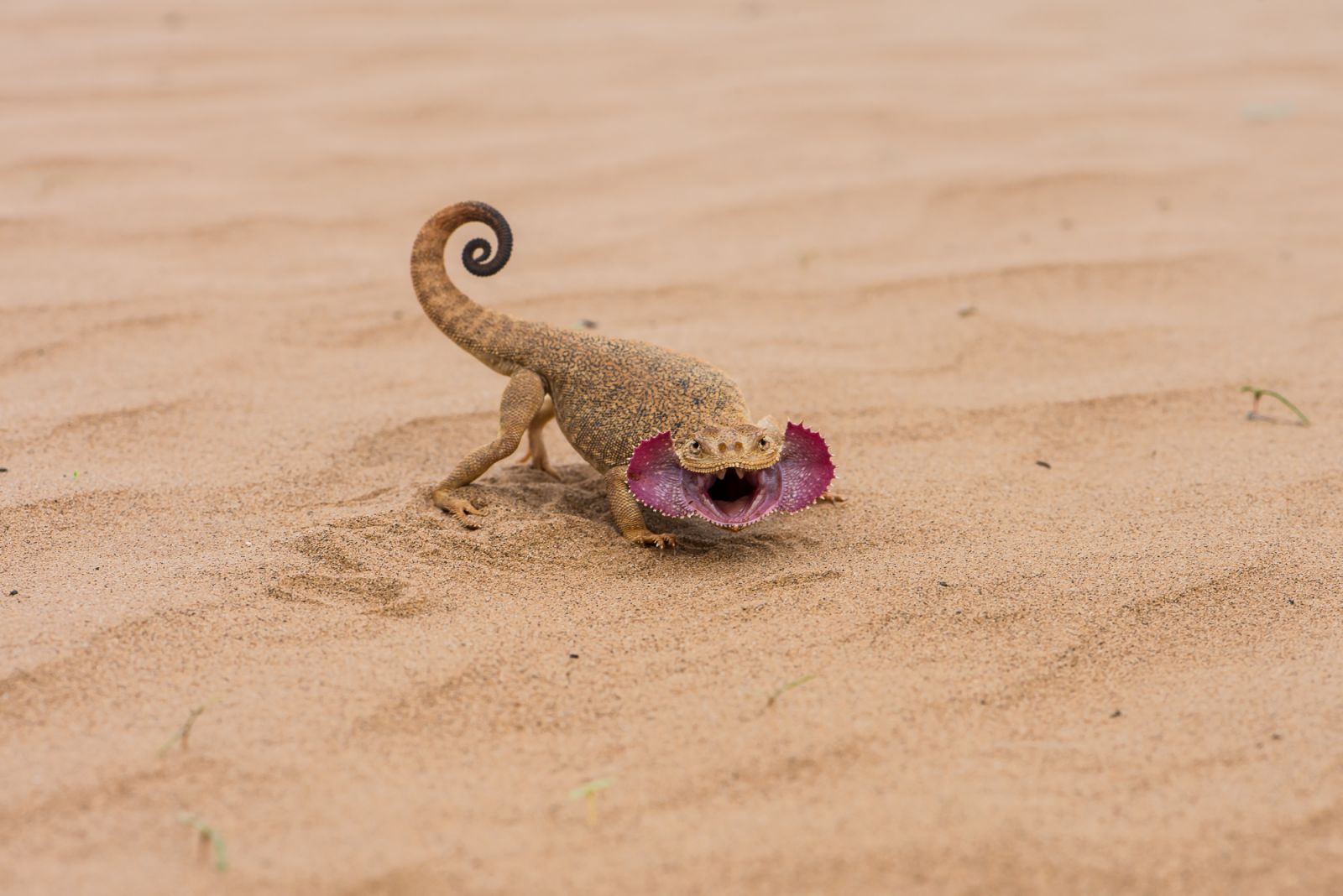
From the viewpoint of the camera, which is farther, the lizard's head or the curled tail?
the curled tail

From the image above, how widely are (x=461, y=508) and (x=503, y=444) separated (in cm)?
28

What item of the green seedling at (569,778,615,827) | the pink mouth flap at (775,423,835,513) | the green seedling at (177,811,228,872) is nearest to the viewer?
the green seedling at (177,811,228,872)

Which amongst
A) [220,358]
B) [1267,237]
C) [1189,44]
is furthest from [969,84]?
[220,358]

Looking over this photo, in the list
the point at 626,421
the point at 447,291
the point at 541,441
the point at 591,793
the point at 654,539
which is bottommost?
the point at 591,793

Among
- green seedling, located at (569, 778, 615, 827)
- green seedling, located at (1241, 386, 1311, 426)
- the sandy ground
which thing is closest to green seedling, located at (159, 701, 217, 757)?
the sandy ground

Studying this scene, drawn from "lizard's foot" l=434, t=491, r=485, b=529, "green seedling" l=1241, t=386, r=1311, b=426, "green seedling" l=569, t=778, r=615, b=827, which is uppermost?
"green seedling" l=1241, t=386, r=1311, b=426

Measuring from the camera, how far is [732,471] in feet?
11.2

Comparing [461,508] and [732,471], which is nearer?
[732,471]

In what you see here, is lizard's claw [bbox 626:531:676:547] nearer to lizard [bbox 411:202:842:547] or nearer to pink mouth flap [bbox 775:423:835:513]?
lizard [bbox 411:202:842:547]

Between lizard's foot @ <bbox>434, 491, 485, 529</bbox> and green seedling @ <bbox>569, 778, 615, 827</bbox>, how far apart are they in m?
1.25

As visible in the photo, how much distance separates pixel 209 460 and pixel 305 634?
1.33m

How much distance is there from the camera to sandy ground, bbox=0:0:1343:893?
7.52 ft

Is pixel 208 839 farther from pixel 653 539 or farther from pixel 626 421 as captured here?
pixel 626 421

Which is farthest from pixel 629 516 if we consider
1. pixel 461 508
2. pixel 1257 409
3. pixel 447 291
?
pixel 1257 409
